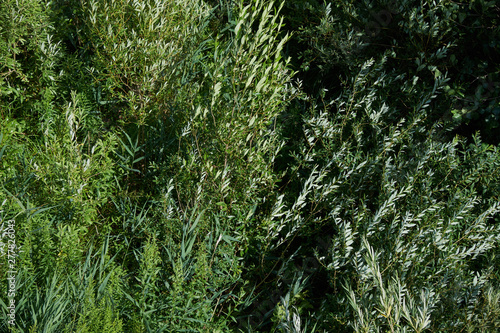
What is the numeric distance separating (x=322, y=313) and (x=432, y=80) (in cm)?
212

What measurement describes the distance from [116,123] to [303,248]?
186 centimetres

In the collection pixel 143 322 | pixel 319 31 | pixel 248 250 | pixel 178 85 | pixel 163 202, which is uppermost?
pixel 319 31

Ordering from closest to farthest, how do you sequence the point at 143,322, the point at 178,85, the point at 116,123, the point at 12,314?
the point at 12,314 → the point at 143,322 → the point at 178,85 → the point at 116,123

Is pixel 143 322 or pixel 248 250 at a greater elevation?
pixel 143 322

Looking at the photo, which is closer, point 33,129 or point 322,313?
point 322,313

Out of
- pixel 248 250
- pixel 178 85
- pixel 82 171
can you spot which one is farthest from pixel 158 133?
pixel 248 250

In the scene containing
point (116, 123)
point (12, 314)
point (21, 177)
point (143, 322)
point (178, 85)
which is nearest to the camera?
point (12, 314)

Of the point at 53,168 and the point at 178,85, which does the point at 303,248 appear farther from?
the point at 53,168

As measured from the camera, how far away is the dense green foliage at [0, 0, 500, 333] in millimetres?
2375

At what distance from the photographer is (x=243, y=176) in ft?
9.41

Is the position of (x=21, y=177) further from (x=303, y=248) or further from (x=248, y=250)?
(x=303, y=248)

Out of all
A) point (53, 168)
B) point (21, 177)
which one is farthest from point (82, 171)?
point (21, 177)

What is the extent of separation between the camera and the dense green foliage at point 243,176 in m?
2.38

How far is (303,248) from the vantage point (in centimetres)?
316
